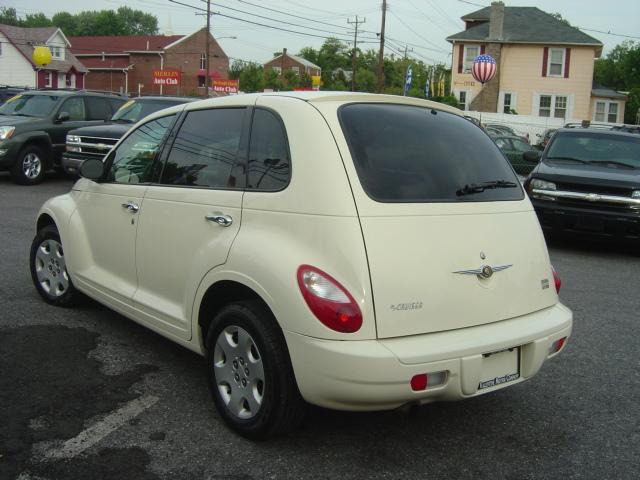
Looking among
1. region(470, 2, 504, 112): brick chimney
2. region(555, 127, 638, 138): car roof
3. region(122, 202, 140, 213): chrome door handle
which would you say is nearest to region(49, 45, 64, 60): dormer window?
region(470, 2, 504, 112): brick chimney

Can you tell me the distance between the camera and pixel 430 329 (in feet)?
10.7

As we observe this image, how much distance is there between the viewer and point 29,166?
47.2 feet

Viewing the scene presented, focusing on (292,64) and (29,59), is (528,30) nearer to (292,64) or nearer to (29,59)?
(29,59)

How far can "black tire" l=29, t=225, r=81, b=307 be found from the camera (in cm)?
556

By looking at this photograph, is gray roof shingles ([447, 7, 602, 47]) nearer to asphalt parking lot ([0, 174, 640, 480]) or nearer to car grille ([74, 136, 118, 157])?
car grille ([74, 136, 118, 157])

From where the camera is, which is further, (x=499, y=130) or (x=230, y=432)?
(x=499, y=130)

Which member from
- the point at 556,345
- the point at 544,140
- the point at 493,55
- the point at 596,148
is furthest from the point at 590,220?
the point at 493,55

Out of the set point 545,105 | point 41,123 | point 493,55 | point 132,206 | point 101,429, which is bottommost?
point 101,429

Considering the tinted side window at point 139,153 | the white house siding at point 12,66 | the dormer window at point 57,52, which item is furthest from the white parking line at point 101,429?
the dormer window at point 57,52

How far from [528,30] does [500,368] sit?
4681 cm

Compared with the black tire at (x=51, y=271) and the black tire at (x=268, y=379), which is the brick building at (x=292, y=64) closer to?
the black tire at (x=51, y=271)

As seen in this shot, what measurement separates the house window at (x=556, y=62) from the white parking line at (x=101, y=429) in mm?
45780

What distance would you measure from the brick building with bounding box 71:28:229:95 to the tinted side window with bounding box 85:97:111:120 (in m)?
59.0

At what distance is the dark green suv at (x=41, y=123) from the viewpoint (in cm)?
1399
